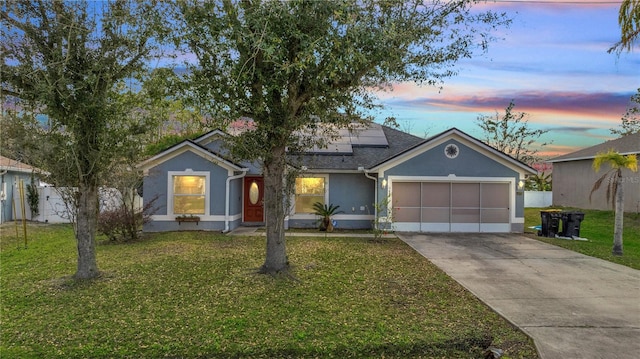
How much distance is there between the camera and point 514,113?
3228 centimetres

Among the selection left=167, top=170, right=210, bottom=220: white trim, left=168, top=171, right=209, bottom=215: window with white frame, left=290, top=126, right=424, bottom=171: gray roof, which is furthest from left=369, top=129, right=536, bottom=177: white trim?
left=168, top=171, right=209, bottom=215: window with white frame

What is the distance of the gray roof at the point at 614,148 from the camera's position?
742 inches

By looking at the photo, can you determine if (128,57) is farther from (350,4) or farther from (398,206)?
(398,206)

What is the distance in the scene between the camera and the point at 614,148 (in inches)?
780

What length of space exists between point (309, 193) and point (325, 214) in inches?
55.0

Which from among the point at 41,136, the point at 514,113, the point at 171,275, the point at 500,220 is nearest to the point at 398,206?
the point at 500,220

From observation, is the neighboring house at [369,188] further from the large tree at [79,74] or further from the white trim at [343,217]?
the large tree at [79,74]

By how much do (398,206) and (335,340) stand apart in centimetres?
1094

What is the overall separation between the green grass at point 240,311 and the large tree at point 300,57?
1.43 metres

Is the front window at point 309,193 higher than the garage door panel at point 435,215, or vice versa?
the front window at point 309,193

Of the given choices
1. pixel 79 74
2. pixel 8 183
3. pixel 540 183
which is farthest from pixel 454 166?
pixel 540 183

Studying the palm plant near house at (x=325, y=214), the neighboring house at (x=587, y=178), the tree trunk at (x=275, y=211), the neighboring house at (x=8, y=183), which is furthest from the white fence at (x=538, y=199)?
the neighboring house at (x=8, y=183)

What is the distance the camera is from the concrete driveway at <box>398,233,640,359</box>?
4.70 metres

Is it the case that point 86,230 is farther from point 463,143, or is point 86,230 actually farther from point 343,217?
point 463,143
